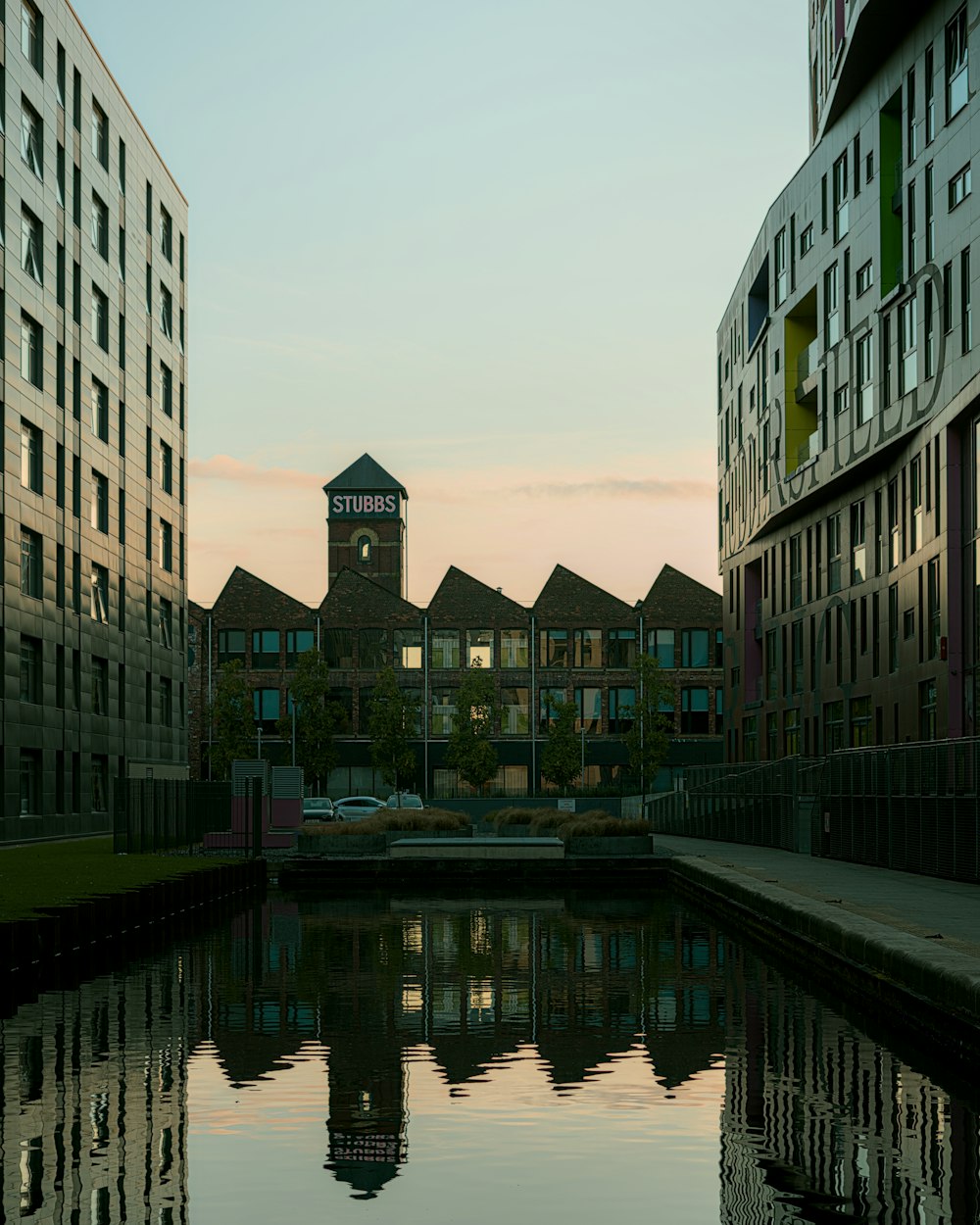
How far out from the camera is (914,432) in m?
47.0

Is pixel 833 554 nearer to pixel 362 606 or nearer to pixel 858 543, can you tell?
pixel 858 543

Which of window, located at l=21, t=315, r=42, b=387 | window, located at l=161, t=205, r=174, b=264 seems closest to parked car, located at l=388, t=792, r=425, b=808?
window, located at l=161, t=205, r=174, b=264

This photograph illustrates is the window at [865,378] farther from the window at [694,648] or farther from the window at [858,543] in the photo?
the window at [694,648]

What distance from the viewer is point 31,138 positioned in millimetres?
51531

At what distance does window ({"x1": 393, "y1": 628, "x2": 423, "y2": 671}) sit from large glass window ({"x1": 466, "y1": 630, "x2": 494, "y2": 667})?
0.43 meters

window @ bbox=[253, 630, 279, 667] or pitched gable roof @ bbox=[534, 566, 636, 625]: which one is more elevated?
pitched gable roof @ bbox=[534, 566, 636, 625]

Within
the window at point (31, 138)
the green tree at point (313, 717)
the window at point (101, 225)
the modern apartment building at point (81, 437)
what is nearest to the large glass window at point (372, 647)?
the green tree at point (313, 717)

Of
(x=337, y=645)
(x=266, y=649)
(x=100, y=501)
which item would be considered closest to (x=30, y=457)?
(x=100, y=501)

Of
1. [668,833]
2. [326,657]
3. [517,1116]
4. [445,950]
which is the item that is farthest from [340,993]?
[326,657]

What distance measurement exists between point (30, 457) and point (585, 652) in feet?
190

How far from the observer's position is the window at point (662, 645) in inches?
4129

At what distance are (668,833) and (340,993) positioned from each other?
44251 millimetres

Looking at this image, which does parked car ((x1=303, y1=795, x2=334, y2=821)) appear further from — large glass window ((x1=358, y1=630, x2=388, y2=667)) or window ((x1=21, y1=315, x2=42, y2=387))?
large glass window ((x1=358, y1=630, x2=388, y2=667))

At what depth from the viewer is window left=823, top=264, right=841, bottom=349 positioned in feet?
182
